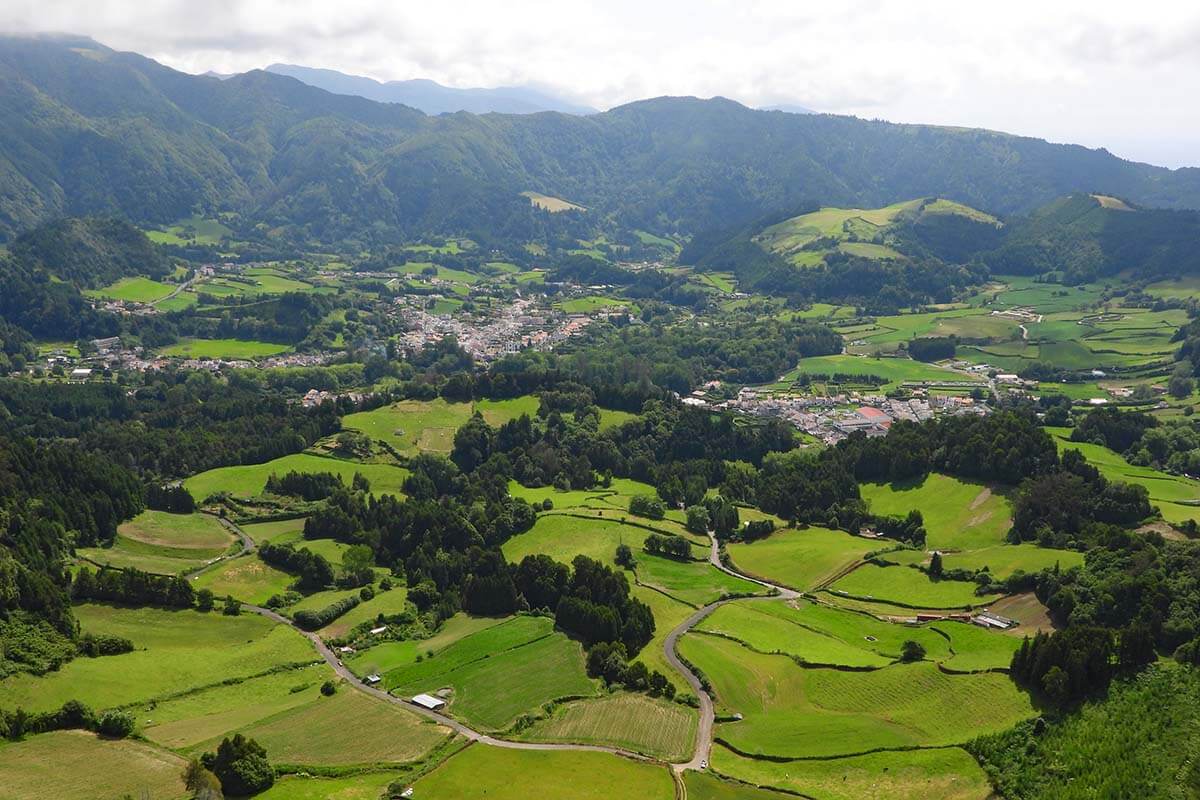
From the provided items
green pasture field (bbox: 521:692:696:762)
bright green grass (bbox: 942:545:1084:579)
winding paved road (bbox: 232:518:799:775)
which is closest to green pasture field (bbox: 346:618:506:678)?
winding paved road (bbox: 232:518:799:775)

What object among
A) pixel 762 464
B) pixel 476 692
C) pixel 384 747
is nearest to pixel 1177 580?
pixel 476 692

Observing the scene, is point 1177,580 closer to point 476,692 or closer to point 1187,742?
point 1187,742

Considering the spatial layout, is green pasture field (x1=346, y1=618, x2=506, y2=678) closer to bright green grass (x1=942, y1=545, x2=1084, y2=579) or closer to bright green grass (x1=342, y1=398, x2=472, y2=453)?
bright green grass (x1=942, y1=545, x2=1084, y2=579)

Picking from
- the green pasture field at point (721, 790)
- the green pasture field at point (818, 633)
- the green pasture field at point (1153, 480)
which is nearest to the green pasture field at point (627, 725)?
the green pasture field at point (721, 790)

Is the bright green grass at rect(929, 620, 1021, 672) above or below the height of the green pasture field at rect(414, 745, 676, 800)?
above

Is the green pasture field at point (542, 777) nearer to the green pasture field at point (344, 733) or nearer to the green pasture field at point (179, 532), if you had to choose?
the green pasture field at point (344, 733)

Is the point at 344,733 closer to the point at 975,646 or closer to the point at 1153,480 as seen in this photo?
the point at 975,646

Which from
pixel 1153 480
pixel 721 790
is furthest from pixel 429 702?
pixel 1153 480
